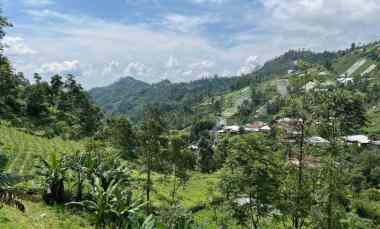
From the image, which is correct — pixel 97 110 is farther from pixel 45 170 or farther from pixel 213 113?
pixel 213 113

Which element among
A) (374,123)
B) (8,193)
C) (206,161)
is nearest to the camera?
(8,193)

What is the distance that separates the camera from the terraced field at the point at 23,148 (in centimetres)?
2902

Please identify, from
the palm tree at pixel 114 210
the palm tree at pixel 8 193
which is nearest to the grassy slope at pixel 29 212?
the palm tree at pixel 114 210

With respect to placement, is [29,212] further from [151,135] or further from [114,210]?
[151,135]

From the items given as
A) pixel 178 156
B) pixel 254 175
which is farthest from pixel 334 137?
pixel 178 156

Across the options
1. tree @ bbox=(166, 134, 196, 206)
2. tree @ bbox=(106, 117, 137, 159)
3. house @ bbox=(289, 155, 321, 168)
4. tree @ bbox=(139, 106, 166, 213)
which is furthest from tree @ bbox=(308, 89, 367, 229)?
tree @ bbox=(106, 117, 137, 159)

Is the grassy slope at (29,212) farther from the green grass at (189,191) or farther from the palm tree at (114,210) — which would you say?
the green grass at (189,191)

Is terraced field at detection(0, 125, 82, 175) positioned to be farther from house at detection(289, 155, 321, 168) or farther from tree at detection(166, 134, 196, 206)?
house at detection(289, 155, 321, 168)

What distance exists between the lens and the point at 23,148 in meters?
35.6

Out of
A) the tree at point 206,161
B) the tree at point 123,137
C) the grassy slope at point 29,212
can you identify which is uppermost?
the grassy slope at point 29,212

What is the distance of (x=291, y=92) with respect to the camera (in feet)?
54.3

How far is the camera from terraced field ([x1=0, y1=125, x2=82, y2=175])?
29.0 metres

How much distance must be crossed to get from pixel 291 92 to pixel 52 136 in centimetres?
4067

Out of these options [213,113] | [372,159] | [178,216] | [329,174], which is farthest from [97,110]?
[213,113]
